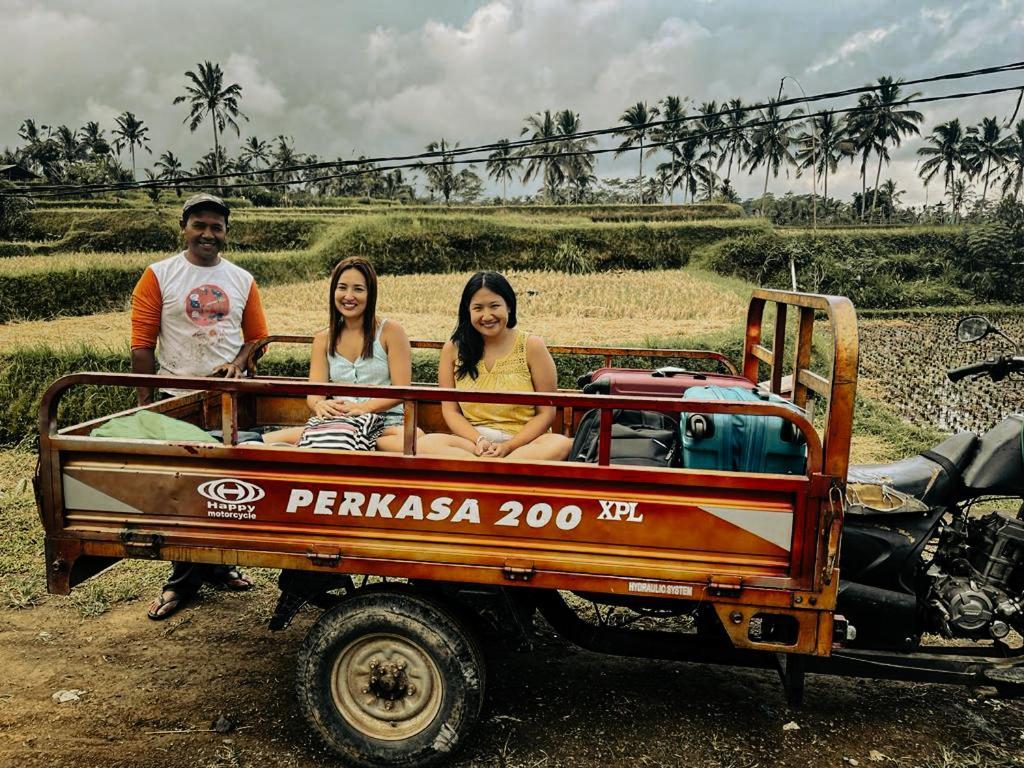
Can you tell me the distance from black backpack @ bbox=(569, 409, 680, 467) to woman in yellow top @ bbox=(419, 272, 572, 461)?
205 mm

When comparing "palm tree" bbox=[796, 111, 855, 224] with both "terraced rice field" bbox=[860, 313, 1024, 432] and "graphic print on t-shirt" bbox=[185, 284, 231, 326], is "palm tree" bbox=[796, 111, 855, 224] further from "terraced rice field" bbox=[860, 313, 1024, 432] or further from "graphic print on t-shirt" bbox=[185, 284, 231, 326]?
"graphic print on t-shirt" bbox=[185, 284, 231, 326]

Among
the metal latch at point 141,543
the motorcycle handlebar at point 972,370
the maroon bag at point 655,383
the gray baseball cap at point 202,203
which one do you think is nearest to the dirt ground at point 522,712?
the metal latch at point 141,543

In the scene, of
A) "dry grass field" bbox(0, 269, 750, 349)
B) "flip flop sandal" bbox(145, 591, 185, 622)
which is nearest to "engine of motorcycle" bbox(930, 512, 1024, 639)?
"flip flop sandal" bbox(145, 591, 185, 622)

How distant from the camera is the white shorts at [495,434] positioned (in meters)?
3.39

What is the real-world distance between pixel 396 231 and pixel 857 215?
3911 centimetres

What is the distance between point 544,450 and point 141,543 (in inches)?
61.1

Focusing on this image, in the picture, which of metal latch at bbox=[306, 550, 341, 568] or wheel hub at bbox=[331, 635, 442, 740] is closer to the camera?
metal latch at bbox=[306, 550, 341, 568]

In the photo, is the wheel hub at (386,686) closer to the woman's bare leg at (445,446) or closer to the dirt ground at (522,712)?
the dirt ground at (522,712)

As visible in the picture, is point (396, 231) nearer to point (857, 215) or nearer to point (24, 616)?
point (24, 616)

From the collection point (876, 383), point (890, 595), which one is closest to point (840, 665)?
point (890, 595)

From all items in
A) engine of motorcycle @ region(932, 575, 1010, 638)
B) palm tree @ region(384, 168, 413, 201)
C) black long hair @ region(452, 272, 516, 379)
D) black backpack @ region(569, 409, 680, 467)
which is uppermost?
palm tree @ region(384, 168, 413, 201)

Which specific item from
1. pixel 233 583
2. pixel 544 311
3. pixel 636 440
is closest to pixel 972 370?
pixel 636 440

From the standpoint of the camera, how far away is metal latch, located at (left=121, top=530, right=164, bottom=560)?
9.37 feet

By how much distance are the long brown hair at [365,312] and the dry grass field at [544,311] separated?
7725 millimetres
